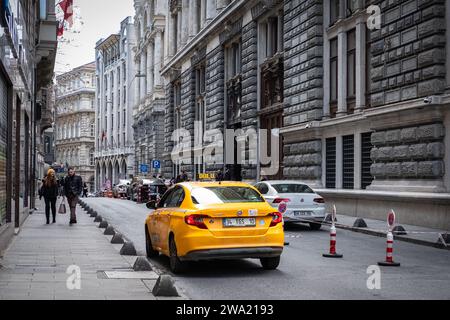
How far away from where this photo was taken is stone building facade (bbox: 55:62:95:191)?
11525 cm

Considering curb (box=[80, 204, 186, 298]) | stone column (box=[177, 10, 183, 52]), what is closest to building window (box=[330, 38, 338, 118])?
curb (box=[80, 204, 186, 298])

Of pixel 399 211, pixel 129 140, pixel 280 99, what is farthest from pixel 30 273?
pixel 129 140

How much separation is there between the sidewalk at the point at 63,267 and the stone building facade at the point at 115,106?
69.2 meters

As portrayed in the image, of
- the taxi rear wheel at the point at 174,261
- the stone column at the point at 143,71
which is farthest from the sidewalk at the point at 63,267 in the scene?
the stone column at the point at 143,71

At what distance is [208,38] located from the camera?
45656mm

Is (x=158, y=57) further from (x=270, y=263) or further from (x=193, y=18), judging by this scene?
(x=270, y=263)

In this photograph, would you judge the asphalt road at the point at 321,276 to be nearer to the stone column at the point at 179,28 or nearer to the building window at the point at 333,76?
the building window at the point at 333,76

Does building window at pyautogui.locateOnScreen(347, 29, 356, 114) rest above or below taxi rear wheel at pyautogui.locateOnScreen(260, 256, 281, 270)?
above

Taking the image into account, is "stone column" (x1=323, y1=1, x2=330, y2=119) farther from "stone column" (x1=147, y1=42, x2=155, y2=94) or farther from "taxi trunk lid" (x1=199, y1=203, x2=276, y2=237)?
"stone column" (x1=147, y1=42, x2=155, y2=94)

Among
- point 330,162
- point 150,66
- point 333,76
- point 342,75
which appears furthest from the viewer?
point 150,66

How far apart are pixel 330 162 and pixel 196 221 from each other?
17.3 meters

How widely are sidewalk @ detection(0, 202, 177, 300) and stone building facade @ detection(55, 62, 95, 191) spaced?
97.7 m

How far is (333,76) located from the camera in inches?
1096

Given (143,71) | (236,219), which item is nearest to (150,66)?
(143,71)
